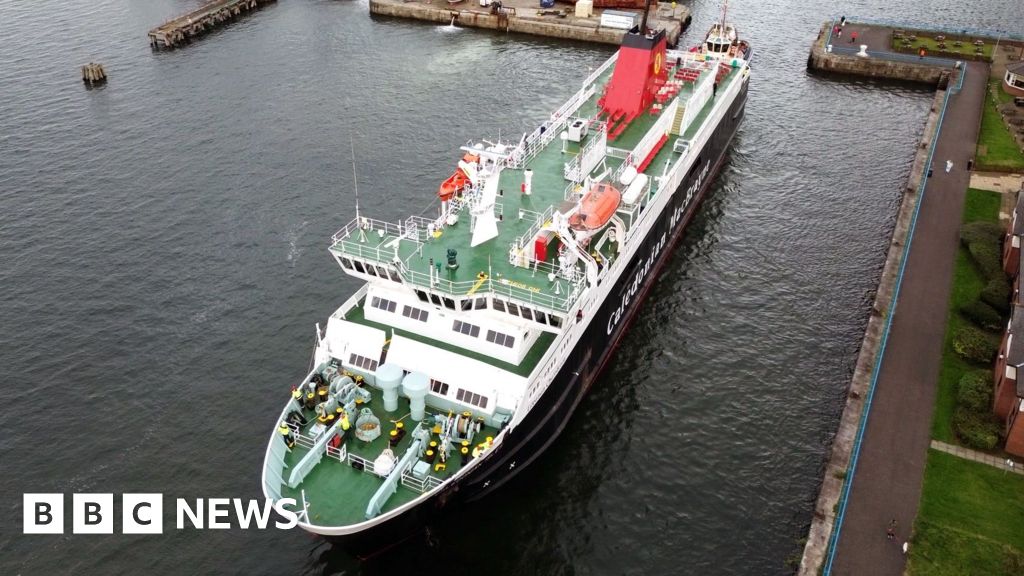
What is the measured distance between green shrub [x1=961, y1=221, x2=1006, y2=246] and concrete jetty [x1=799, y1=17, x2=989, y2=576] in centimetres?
110

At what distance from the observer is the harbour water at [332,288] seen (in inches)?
1449

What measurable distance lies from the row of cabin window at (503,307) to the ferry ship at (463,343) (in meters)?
0.08

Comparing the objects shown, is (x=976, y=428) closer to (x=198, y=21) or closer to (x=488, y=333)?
(x=488, y=333)

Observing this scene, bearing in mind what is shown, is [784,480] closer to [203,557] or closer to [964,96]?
[203,557]

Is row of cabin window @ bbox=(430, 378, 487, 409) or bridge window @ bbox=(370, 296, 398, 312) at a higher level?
bridge window @ bbox=(370, 296, 398, 312)

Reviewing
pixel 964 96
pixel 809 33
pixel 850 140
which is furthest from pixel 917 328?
pixel 809 33

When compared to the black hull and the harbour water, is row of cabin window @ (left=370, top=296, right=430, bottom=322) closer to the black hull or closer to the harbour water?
the black hull

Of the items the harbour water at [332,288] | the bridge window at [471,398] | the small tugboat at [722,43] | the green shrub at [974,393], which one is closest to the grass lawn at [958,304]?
the green shrub at [974,393]

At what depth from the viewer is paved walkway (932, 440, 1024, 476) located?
122 ft

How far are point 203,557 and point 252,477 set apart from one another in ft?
16.6

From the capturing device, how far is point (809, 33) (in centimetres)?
10044

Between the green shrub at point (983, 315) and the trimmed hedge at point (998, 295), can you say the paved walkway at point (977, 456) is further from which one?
the trimmed hedge at point (998, 295)

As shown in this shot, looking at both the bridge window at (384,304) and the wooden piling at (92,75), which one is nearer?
the bridge window at (384,304)

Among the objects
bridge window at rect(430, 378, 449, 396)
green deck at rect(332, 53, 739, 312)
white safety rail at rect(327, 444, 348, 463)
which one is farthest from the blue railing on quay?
white safety rail at rect(327, 444, 348, 463)
